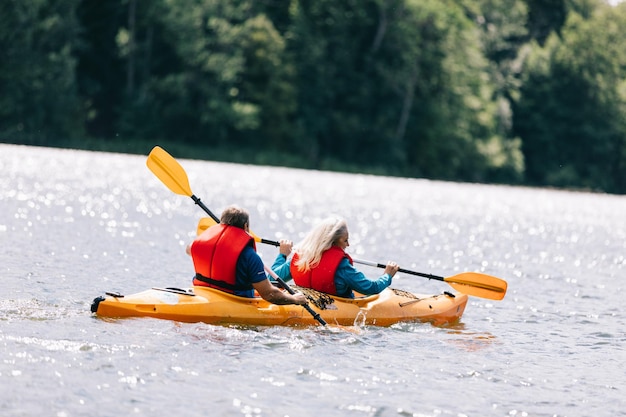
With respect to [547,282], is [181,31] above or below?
above

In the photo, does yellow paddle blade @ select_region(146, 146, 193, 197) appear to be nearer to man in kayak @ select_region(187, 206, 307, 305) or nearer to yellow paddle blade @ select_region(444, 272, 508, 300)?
man in kayak @ select_region(187, 206, 307, 305)

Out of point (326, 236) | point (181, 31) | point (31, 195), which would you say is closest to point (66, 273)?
point (326, 236)

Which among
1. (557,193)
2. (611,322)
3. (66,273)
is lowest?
(66,273)

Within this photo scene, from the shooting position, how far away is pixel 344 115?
47.9 m

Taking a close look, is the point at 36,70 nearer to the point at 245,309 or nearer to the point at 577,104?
the point at 577,104

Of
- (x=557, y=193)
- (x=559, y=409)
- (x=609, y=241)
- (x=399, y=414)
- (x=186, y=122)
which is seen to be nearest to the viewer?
(x=399, y=414)

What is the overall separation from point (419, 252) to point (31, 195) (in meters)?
7.87

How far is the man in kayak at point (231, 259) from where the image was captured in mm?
8102

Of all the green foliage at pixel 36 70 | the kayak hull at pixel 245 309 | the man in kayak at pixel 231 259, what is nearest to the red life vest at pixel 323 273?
the kayak hull at pixel 245 309

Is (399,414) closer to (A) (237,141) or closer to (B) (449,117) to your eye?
(A) (237,141)

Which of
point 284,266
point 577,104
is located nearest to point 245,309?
point 284,266

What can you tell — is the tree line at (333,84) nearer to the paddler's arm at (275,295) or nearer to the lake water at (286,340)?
the lake water at (286,340)

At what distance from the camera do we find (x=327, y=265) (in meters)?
8.95

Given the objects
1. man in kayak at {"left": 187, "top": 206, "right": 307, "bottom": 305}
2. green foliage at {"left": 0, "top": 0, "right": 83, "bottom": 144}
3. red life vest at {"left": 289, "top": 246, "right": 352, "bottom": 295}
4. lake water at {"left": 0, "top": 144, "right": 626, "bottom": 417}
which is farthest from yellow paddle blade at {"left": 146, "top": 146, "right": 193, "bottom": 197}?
green foliage at {"left": 0, "top": 0, "right": 83, "bottom": 144}
